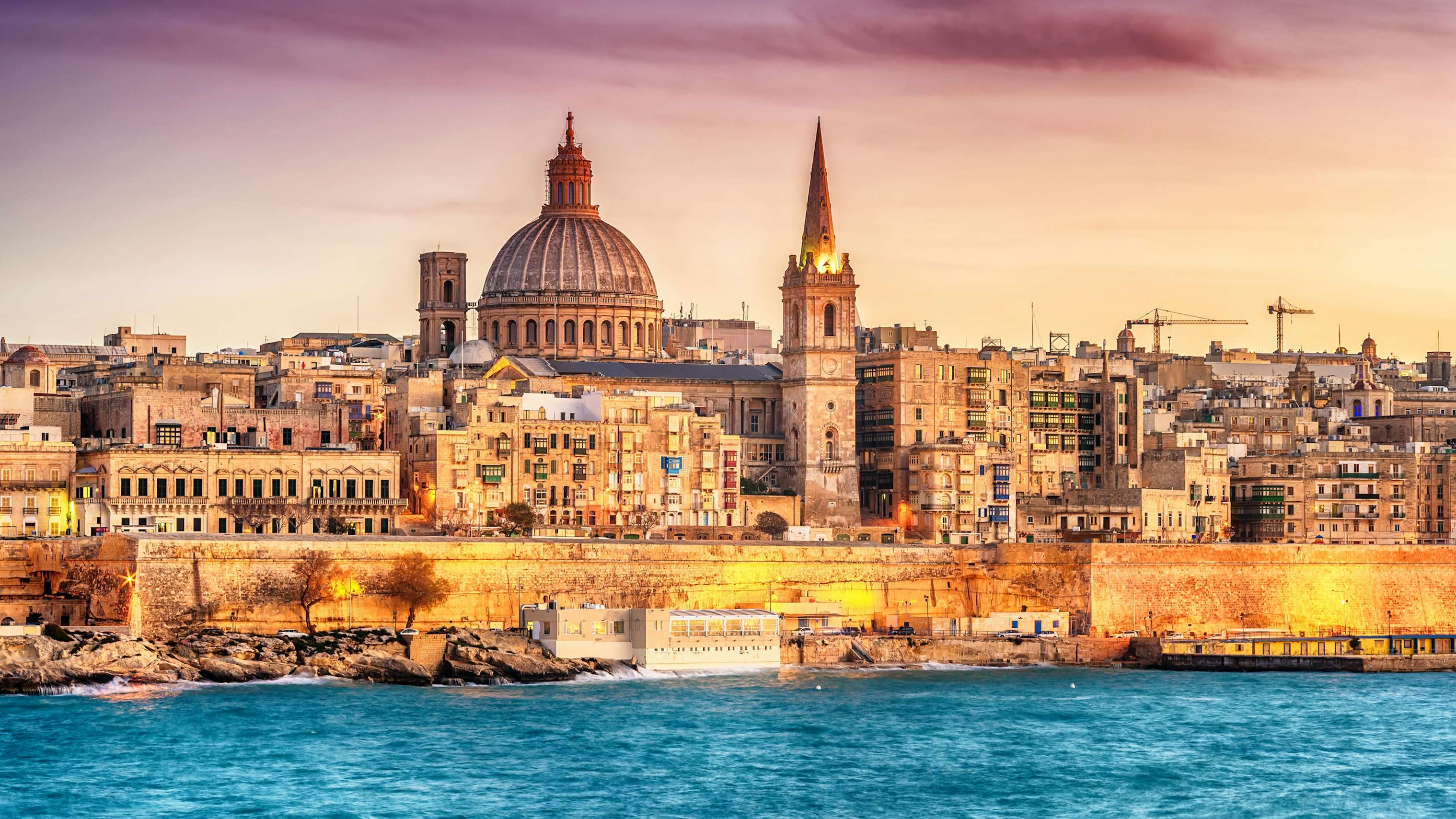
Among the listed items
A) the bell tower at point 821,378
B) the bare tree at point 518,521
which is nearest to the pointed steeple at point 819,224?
the bell tower at point 821,378

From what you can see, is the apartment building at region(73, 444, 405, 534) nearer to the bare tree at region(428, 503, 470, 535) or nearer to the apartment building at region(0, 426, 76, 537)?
the apartment building at region(0, 426, 76, 537)

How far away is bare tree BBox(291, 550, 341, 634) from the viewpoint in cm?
7488

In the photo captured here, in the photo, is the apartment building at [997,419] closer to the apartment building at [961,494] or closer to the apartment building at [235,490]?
→ the apartment building at [961,494]

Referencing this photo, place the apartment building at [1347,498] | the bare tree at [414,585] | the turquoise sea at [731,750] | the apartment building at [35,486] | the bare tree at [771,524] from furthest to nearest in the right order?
1. the apartment building at [1347,498]
2. the bare tree at [771,524]
3. the apartment building at [35,486]
4. the bare tree at [414,585]
5. the turquoise sea at [731,750]

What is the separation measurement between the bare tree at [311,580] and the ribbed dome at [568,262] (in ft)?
127

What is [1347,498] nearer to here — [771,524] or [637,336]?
[771,524]

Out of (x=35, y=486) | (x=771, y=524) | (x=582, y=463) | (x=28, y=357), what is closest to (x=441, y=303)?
(x=28, y=357)

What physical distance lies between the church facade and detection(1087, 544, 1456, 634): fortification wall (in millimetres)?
14941

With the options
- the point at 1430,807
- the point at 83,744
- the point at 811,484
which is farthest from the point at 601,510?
the point at 1430,807

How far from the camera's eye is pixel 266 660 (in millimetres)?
Answer: 70125

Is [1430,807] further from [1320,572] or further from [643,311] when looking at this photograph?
[643,311]

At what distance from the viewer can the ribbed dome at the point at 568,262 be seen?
373 feet

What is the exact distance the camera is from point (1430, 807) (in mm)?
56375

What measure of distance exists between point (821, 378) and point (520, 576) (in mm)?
24432
